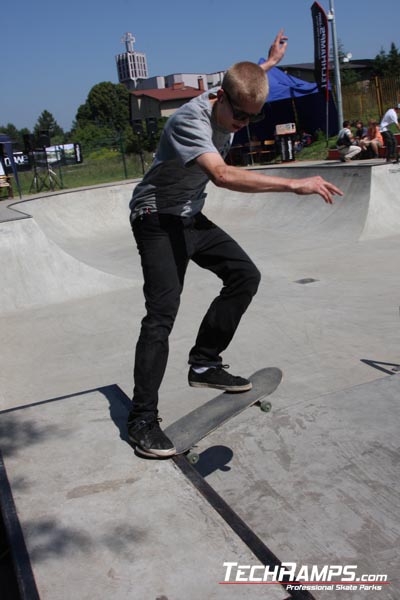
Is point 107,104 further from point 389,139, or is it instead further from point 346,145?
point 389,139

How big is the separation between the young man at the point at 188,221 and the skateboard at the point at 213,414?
0.12 meters

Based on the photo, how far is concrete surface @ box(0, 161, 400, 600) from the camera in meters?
2.36

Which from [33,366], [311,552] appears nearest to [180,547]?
[311,552]

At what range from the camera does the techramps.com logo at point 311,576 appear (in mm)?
1949

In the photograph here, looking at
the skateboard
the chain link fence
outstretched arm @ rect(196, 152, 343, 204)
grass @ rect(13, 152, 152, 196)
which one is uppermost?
the chain link fence

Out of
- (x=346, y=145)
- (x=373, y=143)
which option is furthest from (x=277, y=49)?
(x=373, y=143)

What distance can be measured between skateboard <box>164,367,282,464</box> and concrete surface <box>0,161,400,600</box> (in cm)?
22

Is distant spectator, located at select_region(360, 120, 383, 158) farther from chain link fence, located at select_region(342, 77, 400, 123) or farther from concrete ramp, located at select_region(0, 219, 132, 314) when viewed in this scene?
concrete ramp, located at select_region(0, 219, 132, 314)

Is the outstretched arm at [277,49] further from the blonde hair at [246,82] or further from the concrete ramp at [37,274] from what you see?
the concrete ramp at [37,274]

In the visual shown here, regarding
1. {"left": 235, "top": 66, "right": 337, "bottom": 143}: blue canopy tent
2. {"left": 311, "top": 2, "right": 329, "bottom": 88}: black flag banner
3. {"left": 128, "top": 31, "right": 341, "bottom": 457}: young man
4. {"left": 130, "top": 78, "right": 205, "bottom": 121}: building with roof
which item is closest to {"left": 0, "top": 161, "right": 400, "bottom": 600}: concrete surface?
{"left": 128, "top": 31, "right": 341, "bottom": 457}: young man

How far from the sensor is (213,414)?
3.05 m

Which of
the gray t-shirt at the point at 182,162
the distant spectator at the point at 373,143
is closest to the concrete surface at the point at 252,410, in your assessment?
the gray t-shirt at the point at 182,162

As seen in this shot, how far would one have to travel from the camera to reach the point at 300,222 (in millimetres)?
12773

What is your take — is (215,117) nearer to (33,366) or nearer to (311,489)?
(311,489)
